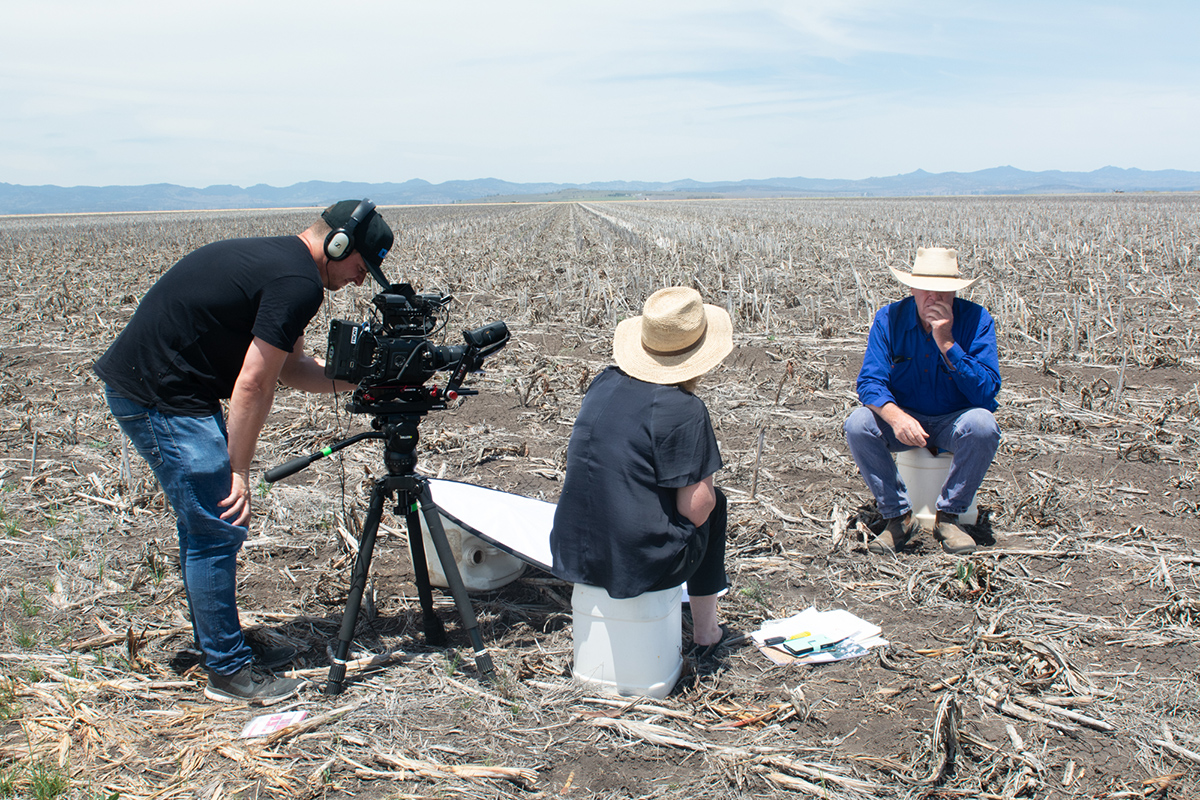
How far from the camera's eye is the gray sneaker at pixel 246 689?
9.61 ft

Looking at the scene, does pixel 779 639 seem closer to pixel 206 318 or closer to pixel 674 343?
pixel 674 343

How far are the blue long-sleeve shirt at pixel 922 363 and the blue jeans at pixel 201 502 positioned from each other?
307 centimetres

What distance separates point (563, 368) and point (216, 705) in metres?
5.17

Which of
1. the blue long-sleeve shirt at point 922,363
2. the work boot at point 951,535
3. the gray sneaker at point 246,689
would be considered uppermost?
the blue long-sleeve shirt at point 922,363

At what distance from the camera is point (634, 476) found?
9.25 feet

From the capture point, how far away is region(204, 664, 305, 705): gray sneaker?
2928 millimetres

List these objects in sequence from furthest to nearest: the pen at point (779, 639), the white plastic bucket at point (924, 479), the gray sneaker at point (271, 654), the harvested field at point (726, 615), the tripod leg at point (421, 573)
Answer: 1. the white plastic bucket at point (924, 479)
2. the pen at point (779, 639)
3. the gray sneaker at point (271, 654)
4. the tripod leg at point (421, 573)
5. the harvested field at point (726, 615)

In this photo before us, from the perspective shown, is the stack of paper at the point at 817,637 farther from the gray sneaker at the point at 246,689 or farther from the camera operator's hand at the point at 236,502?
the camera operator's hand at the point at 236,502

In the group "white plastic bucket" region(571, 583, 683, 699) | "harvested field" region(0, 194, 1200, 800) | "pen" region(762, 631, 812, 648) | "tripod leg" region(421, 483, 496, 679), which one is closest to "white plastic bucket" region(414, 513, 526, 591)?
"harvested field" region(0, 194, 1200, 800)

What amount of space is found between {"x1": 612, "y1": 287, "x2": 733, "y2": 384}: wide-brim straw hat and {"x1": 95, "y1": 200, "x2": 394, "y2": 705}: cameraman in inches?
38.0

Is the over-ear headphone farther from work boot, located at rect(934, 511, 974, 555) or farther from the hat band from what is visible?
work boot, located at rect(934, 511, 974, 555)

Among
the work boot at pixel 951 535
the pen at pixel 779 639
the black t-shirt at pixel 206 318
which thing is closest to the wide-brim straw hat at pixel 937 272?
the work boot at pixel 951 535

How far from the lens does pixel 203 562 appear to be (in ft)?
9.32

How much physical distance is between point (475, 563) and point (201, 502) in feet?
4.54
